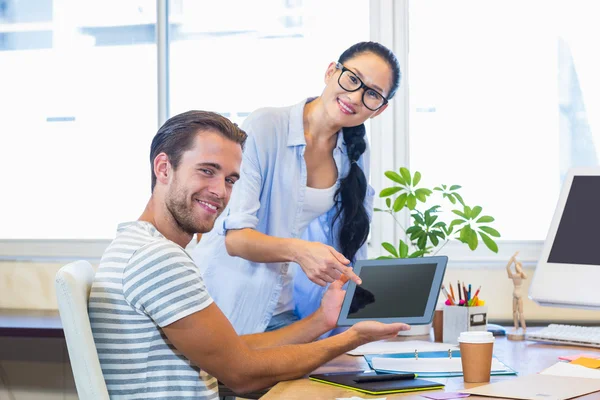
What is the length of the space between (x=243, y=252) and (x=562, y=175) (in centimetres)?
163

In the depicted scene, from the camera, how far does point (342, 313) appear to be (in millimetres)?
1706

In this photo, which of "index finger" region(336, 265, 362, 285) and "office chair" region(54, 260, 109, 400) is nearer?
"office chair" region(54, 260, 109, 400)

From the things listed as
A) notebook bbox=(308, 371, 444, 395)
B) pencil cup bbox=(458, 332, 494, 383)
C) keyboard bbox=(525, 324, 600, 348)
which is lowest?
keyboard bbox=(525, 324, 600, 348)

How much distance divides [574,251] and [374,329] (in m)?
0.96

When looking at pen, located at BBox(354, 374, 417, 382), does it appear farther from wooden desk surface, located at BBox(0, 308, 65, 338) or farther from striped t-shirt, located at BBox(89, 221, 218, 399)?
wooden desk surface, located at BBox(0, 308, 65, 338)

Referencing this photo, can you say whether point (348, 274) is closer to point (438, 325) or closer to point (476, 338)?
point (476, 338)

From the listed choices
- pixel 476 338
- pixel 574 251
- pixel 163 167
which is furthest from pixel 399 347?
pixel 163 167

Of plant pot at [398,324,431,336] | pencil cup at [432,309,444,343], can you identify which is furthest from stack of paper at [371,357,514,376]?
plant pot at [398,324,431,336]

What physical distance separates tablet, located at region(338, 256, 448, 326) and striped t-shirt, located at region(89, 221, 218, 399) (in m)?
0.42

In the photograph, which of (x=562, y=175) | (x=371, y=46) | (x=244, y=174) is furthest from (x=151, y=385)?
(x=562, y=175)

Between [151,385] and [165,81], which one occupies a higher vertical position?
[165,81]

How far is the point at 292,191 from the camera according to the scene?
211cm

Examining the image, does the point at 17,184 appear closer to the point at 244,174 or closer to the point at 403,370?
the point at 244,174

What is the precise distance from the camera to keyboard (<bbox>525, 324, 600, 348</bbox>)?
6.63 ft
